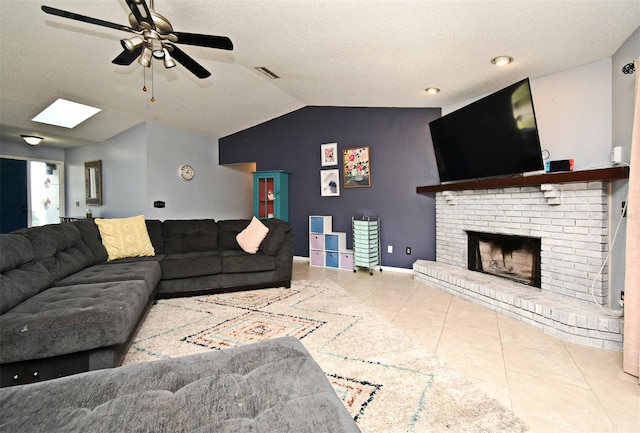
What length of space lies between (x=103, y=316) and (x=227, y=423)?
139 cm

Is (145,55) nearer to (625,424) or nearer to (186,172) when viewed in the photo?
(625,424)

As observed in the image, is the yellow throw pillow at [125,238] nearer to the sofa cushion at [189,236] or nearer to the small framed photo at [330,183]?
the sofa cushion at [189,236]

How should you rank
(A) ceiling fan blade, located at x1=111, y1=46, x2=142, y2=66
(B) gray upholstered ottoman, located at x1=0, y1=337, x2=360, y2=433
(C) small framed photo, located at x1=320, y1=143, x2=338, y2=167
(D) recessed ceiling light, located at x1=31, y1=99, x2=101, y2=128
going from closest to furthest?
(B) gray upholstered ottoman, located at x1=0, y1=337, x2=360, y2=433 → (A) ceiling fan blade, located at x1=111, y1=46, x2=142, y2=66 → (D) recessed ceiling light, located at x1=31, y1=99, x2=101, y2=128 → (C) small framed photo, located at x1=320, y1=143, x2=338, y2=167

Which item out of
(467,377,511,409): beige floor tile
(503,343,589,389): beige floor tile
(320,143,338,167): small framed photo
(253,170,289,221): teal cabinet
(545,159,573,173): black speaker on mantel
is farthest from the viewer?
(253,170,289,221): teal cabinet

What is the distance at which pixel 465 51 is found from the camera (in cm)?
296

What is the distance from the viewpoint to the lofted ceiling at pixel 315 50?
2.44 metres

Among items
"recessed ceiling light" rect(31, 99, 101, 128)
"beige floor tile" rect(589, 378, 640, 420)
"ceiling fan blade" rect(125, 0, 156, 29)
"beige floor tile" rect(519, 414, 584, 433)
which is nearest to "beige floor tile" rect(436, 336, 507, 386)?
"beige floor tile" rect(519, 414, 584, 433)

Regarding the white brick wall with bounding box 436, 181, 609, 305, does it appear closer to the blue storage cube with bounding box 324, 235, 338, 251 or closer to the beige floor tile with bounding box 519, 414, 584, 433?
the beige floor tile with bounding box 519, 414, 584, 433

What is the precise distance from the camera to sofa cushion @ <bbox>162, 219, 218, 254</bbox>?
13.3ft

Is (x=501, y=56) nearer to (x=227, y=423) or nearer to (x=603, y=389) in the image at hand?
(x=603, y=389)

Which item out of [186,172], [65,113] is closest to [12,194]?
[65,113]

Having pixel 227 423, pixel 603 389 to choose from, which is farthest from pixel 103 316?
pixel 603 389

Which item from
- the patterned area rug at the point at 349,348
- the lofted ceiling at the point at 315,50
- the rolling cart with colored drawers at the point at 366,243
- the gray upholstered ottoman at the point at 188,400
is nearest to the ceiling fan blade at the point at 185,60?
the lofted ceiling at the point at 315,50

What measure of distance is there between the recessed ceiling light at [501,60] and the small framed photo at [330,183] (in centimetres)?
294
